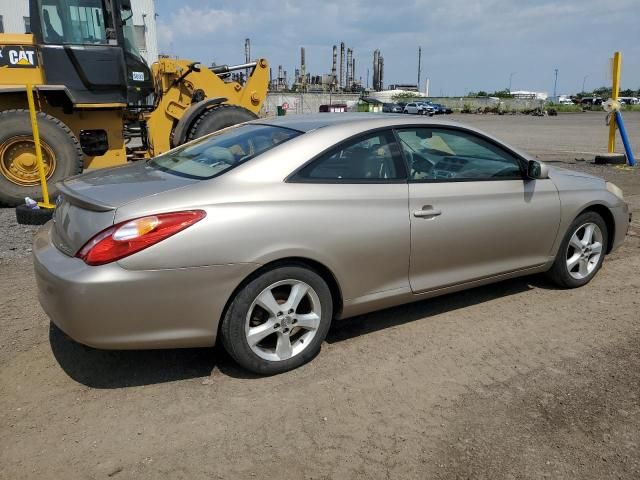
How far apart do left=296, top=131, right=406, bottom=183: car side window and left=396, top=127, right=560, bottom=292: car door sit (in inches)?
4.9

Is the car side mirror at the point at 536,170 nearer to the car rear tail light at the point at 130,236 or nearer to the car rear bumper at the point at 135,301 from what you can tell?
the car rear bumper at the point at 135,301

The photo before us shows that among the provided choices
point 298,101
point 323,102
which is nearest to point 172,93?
point 298,101

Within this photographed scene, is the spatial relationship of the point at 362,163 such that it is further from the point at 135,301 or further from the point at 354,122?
the point at 135,301

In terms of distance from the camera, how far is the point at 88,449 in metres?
2.58

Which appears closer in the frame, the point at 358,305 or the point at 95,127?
the point at 358,305

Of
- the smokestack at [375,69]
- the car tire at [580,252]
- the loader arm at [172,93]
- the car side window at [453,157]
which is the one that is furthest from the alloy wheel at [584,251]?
the smokestack at [375,69]

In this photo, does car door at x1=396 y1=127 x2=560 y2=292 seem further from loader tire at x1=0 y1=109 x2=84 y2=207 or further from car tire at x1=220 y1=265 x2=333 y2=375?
loader tire at x1=0 y1=109 x2=84 y2=207

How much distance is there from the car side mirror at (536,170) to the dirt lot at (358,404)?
41.2 inches

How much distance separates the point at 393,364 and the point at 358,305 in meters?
Result: 0.43

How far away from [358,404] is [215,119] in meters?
6.47

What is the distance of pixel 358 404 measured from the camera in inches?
117

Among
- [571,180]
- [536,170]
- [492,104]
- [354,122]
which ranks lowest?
[571,180]

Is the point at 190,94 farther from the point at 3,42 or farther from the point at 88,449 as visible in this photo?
the point at 88,449

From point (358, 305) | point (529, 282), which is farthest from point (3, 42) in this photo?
point (529, 282)
